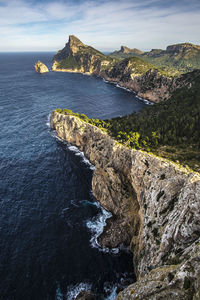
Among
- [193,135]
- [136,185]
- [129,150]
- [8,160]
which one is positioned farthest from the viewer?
[8,160]

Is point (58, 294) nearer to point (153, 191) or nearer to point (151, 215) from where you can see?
point (151, 215)

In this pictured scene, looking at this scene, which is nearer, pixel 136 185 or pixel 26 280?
pixel 26 280

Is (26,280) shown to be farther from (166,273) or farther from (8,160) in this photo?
(8,160)

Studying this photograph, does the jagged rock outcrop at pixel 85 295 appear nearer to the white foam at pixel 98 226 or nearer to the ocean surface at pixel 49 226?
the ocean surface at pixel 49 226

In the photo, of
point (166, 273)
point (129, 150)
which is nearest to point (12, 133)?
point (129, 150)

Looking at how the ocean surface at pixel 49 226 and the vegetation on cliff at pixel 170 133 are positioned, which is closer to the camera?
the ocean surface at pixel 49 226

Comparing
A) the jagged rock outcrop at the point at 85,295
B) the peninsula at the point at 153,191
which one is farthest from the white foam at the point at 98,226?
the jagged rock outcrop at the point at 85,295
